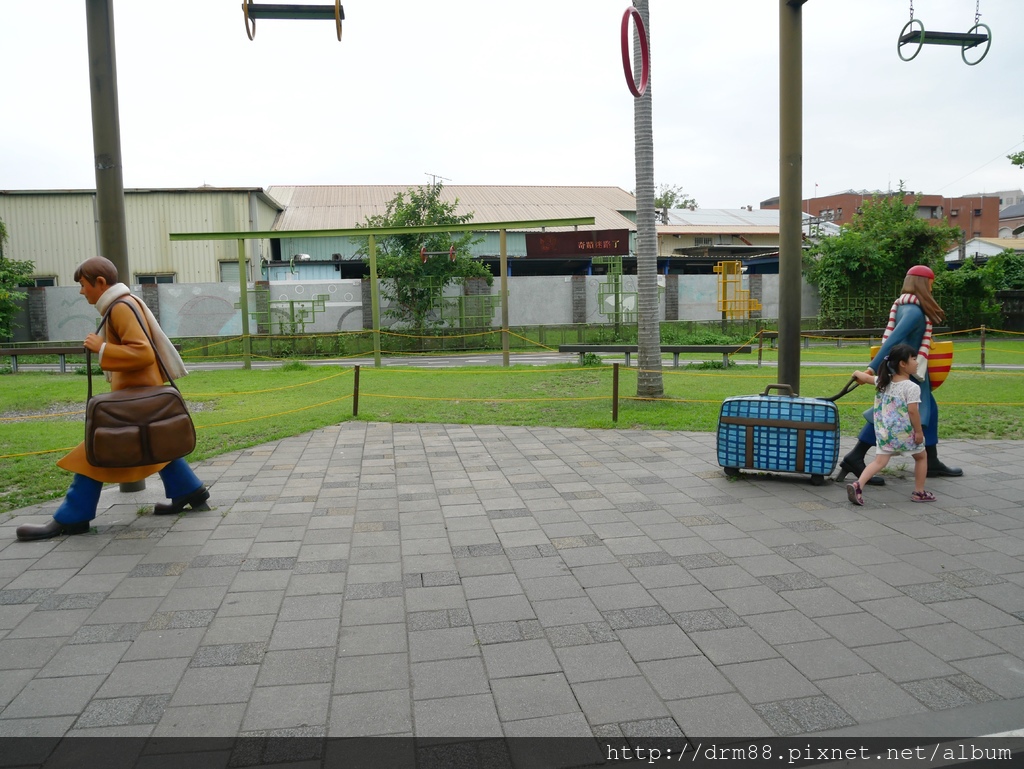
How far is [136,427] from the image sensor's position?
526cm

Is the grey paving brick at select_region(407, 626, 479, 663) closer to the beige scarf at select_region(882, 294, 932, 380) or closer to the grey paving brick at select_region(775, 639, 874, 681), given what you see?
the grey paving brick at select_region(775, 639, 874, 681)

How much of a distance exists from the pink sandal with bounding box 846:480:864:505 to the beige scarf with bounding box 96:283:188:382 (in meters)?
5.05

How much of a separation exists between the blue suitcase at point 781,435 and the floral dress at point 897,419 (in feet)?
1.19

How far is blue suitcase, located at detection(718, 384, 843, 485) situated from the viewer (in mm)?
6434

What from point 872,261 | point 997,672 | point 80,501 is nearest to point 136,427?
point 80,501

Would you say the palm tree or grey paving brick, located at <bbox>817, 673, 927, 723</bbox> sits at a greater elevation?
the palm tree

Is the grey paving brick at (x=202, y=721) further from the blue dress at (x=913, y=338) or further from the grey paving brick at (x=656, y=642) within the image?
the blue dress at (x=913, y=338)

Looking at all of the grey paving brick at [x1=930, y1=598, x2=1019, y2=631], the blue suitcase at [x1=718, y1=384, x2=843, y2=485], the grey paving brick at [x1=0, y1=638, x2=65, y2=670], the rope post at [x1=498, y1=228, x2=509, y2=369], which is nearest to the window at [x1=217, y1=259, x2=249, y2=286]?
the rope post at [x1=498, y1=228, x2=509, y2=369]

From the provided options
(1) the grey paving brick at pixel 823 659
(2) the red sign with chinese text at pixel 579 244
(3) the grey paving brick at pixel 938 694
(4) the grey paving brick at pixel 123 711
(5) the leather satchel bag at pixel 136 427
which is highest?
(2) the red sign with chinese text at pixel 579 244

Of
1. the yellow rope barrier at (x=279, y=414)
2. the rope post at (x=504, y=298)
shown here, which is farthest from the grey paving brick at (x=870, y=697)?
the rope post at (x=504, y=298)

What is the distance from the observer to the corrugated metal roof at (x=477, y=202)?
38.1m

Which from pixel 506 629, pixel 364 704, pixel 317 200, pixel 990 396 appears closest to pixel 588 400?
pixel 990 396

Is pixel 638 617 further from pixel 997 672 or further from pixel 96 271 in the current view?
pixel 96 271

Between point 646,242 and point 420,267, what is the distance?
53.6 ft
